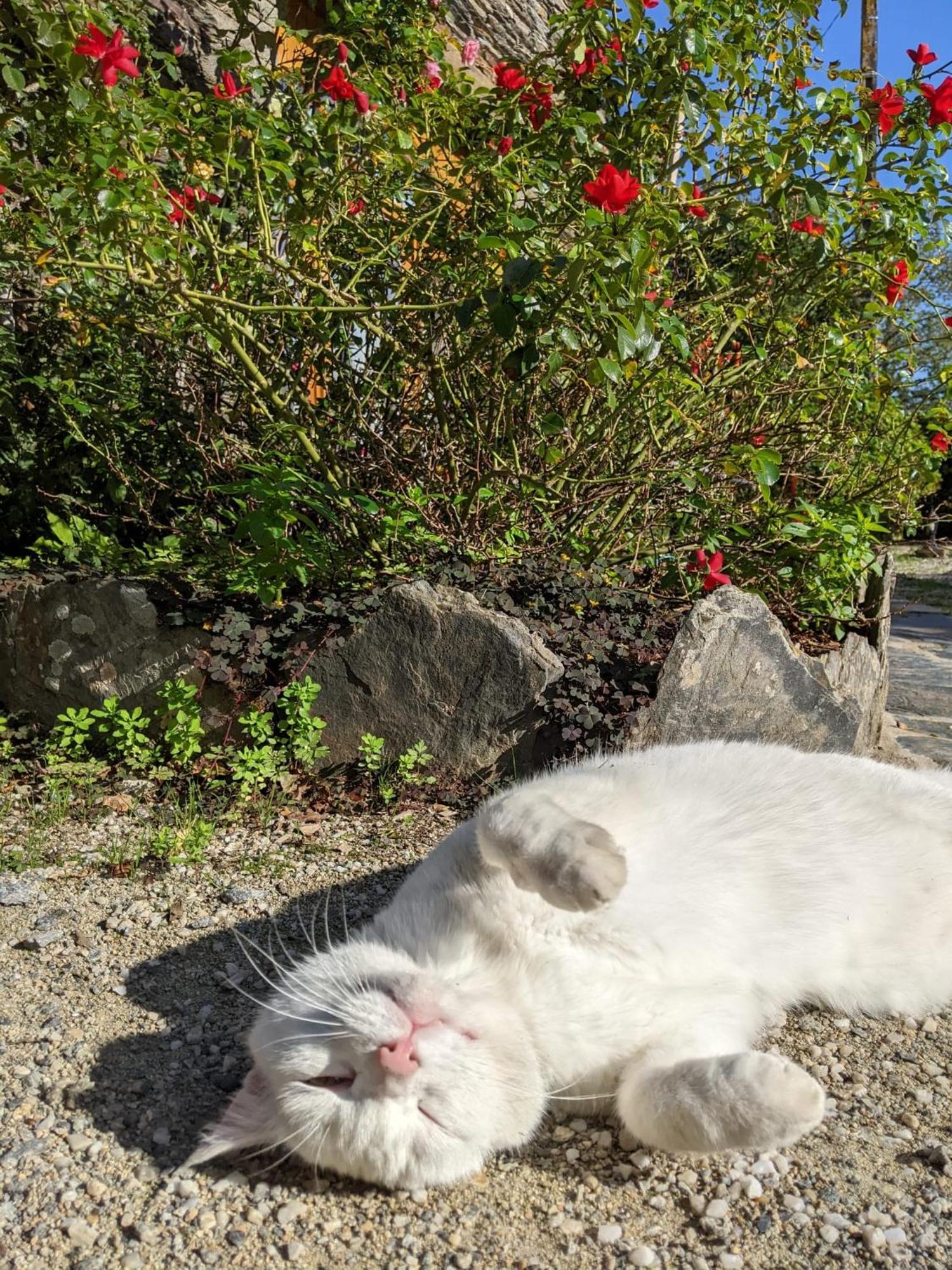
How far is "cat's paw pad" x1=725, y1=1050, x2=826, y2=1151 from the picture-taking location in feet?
5.18

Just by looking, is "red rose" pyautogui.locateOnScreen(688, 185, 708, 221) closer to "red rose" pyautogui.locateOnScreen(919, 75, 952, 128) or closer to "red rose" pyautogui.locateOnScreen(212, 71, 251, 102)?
"red rose" pyautogui.locateOnScreen(919, 75, 952, 128)

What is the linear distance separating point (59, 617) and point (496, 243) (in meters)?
2.48

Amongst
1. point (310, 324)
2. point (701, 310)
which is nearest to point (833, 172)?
point (701, 310)

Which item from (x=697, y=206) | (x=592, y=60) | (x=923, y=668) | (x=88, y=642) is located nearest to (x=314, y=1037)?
(x=88, y=642)

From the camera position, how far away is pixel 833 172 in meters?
3.18

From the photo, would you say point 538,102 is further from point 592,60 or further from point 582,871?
point 582,871

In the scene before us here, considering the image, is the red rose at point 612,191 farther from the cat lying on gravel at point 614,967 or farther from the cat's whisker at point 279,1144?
the cat's whisker at point 279,1144

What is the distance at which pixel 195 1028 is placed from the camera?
7.42 ft

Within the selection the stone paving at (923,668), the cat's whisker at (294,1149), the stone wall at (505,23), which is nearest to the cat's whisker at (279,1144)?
the cat's whisker at (294,1149)

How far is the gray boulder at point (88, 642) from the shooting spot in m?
3.77

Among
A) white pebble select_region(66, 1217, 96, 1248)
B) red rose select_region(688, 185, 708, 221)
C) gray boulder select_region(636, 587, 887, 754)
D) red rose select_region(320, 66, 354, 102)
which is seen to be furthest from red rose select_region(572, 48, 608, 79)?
white pebble select_region(66, 1217, 96, 1248)

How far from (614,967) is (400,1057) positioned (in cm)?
55

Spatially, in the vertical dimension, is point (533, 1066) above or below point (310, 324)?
below

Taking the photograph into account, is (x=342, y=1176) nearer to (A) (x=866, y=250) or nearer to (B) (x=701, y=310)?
(B) (x=701, y=310)
